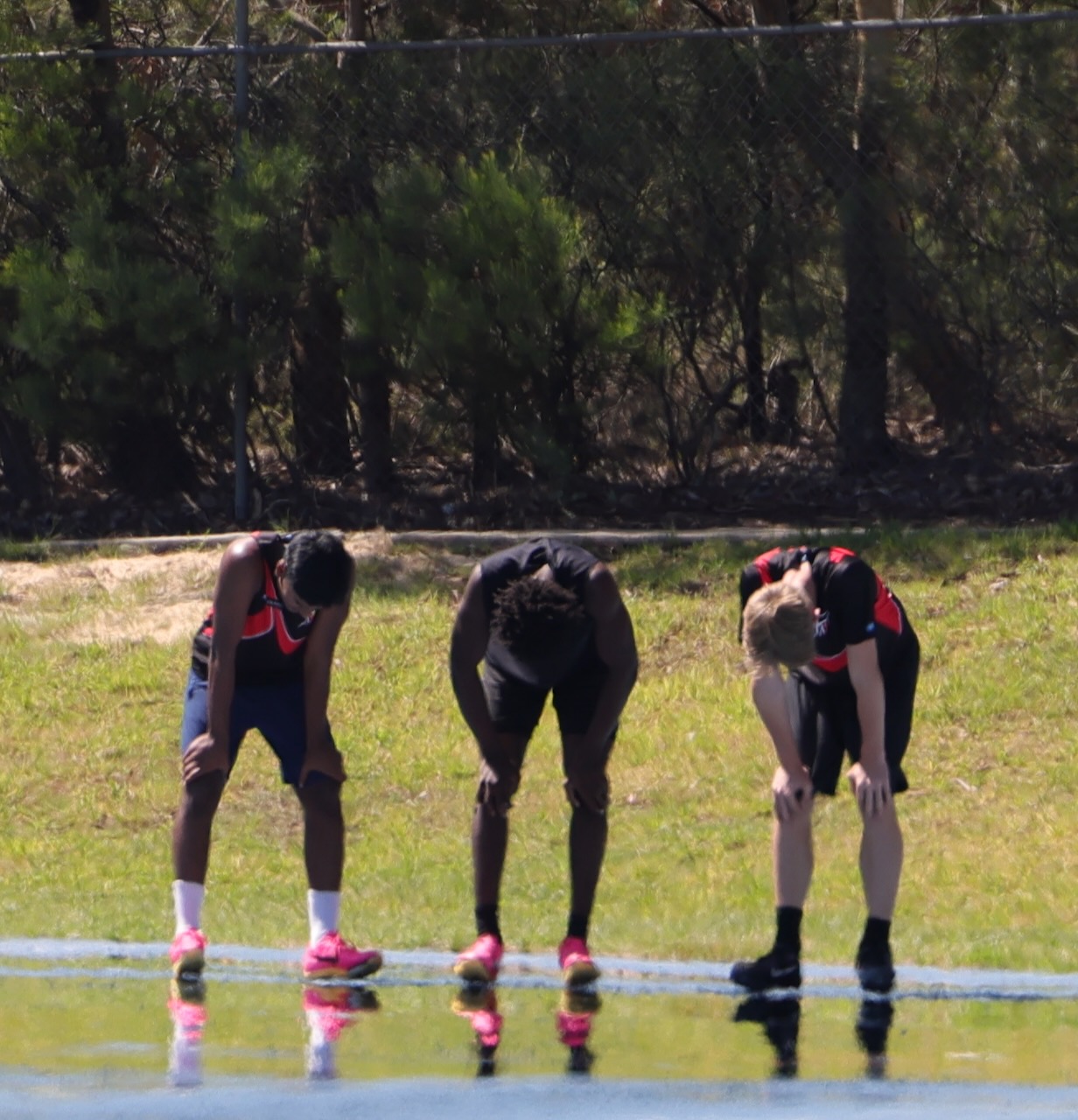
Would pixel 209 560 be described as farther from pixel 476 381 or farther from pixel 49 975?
pixel 49 975

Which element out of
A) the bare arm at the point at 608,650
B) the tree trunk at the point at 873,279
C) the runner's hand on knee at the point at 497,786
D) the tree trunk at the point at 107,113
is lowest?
the runner's hand on knee at the point at 497,786

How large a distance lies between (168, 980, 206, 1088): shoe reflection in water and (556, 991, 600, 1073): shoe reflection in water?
0.97 m

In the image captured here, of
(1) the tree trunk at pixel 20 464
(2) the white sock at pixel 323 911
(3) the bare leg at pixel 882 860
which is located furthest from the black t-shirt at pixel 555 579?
(1) the tree trunk at pixel 20 464

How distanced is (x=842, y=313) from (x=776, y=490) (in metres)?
1.05

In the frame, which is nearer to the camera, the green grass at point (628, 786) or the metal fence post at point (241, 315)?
the green grass at point (628, 786)

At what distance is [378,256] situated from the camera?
10.8 meters

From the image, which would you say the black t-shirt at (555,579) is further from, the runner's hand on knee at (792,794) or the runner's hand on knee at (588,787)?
the runner's hand on knee at (792,794)

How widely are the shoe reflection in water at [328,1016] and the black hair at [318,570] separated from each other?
1156 mm

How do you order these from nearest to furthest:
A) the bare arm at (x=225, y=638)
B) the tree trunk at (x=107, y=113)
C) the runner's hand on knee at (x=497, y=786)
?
the bare arm at (x=225, y=638), the runner's hand on knee at (x=497, y=786), the tree trunk at (x=107, y=113)

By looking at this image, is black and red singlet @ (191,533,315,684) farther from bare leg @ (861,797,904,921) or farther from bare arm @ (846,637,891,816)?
bare leg @ (861,797,904,921)

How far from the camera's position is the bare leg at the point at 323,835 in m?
6.01

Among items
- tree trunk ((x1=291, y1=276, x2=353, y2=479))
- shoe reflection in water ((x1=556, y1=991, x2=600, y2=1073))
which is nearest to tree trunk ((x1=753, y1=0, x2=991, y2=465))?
tree trunk ((x1=291, y1=276, x2=353, y2=479))

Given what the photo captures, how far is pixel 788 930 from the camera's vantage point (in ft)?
19.3

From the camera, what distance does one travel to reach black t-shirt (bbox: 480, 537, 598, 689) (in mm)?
5734
